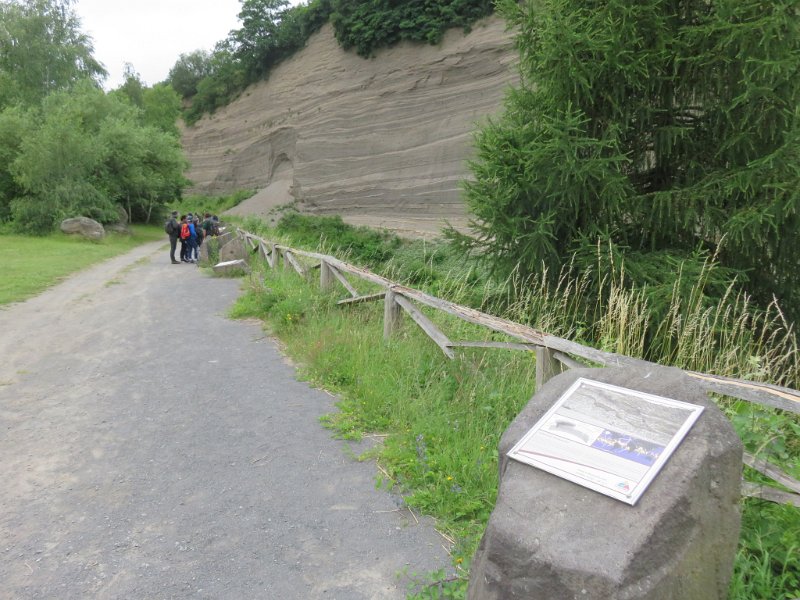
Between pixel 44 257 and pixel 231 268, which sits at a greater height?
pixel 44 257

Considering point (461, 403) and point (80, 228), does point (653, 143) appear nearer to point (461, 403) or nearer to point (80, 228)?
point (461, 403)

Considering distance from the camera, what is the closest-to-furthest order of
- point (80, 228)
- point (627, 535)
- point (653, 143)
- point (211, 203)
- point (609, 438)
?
point (627, 535) < point (609, 438) < point (653, 143) < point (80, 228) < point (211, 203)

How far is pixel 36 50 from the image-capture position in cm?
3462

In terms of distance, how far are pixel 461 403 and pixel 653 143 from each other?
6.20 meters

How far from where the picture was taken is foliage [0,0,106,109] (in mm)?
33562

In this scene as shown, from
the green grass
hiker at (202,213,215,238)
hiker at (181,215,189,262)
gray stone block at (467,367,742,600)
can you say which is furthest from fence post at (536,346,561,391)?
hiker at (202,213,215,238)

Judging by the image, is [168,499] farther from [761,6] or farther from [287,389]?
[761,6]

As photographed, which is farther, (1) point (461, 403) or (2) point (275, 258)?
(2) point (275, 258)

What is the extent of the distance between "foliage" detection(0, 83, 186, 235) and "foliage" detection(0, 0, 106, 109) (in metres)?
2.69

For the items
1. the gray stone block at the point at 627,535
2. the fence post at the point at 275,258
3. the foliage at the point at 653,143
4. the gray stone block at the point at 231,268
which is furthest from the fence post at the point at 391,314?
the gray stone block at the point at 231,268

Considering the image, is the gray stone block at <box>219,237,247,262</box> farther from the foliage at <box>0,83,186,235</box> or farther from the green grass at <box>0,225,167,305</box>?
the foliage at <box>0,83,186,235</box>

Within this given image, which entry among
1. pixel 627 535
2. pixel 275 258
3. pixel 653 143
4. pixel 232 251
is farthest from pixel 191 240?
pixel 627 535

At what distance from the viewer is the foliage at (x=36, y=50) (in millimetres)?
33562

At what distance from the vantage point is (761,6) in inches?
286
